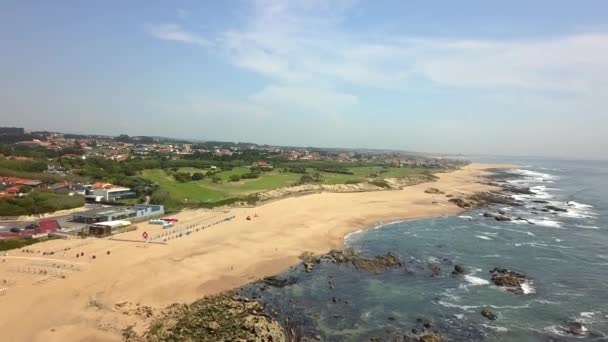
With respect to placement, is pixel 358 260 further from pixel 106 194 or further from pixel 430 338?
pixel 106 194

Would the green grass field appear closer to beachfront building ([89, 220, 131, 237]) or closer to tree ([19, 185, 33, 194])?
beachfront building ([89, 220, 131, 237])

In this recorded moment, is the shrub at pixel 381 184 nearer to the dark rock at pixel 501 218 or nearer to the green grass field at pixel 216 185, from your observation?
the green grass field at pixel 216 185

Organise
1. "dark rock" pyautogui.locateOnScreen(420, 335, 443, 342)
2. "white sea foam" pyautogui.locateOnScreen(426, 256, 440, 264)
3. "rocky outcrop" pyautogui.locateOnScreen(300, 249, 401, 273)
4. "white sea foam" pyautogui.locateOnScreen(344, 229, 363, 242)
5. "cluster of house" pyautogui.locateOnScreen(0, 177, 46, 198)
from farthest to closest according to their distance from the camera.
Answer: "cluster of house" pyautogui.locateOnScreen(0, 177, 46, 198)
"white sea foam" pyautogui.locateOnScreen(344, 229, 363, 242)
"white sea foam" pyautogui.locateOnScreen(426, 256, 440, 264)
"rocky outcrop" pyautogui.locateOnScreen(300, 249, 401, 273)
"dark rock" pyautogui.locateOnScreen(420, 335, 443, 342)

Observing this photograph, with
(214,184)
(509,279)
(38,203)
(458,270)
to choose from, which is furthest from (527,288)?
(214,184)

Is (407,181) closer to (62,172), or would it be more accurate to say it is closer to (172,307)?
(62,172)

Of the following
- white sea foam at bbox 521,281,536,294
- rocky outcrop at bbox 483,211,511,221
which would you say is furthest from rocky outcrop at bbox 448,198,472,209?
white sea foam at bbox 521,281,536,294

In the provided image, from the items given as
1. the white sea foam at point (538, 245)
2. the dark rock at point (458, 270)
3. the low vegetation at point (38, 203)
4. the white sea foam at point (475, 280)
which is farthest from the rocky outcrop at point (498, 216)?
the low vegetation at point (38, 203)
